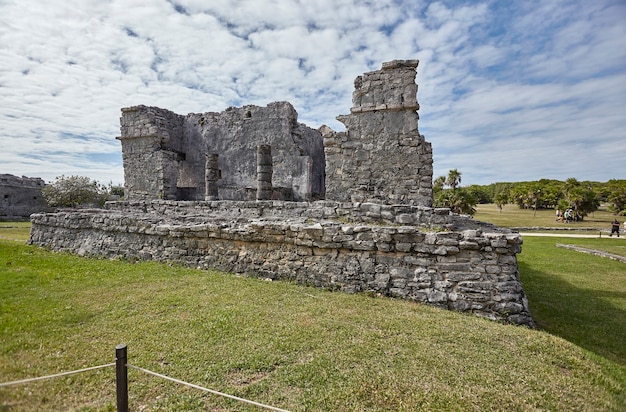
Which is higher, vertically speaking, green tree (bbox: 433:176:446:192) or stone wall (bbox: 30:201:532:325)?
green tree (bbox: 433:176:446:192)

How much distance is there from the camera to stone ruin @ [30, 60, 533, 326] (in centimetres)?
514

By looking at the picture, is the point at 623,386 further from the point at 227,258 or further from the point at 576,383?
the point at 227,258

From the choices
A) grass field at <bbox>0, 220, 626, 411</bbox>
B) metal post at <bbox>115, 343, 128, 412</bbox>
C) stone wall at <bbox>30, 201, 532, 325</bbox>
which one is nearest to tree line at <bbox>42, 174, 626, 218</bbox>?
stone wall at <bbox>30, 201, 532, 325</bbox>

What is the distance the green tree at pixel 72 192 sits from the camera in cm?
2178

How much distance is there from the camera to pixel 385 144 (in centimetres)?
983

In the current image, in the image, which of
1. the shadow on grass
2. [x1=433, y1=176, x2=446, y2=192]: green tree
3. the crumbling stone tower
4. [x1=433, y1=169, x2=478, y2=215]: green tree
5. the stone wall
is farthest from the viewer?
[x1=433, y1=176, x2=446, y2=192]: green tree

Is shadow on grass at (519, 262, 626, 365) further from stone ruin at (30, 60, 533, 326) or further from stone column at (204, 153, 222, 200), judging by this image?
stone column at (204, 153, 222, 200)

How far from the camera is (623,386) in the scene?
3277 mm

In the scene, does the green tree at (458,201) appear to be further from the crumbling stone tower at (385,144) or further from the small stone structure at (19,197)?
the small stone structure at (19,197)

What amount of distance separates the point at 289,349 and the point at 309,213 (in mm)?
4465

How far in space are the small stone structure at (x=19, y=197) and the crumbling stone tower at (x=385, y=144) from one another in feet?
82.9

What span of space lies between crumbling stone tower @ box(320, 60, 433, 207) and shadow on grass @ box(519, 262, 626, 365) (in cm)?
369

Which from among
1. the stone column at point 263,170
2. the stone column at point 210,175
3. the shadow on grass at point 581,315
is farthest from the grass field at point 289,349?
the stone column at point 210,175

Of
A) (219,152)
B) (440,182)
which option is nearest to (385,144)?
(219,152)
